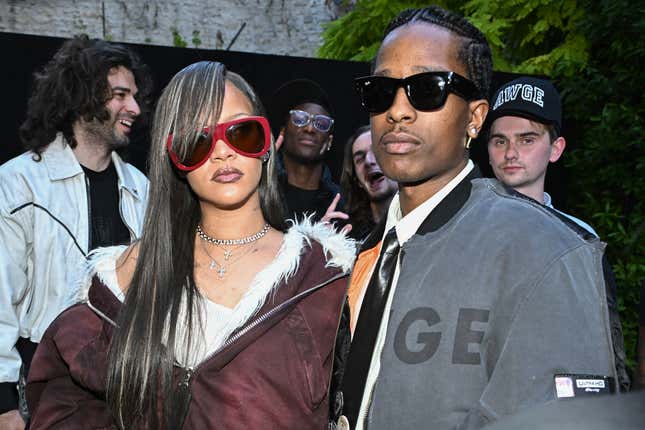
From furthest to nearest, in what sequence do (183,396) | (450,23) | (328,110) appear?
(328,110), (183,396), (450,23)

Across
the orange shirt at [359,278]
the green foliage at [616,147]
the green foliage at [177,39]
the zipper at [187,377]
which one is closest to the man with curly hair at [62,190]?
the zipper at [187,377]

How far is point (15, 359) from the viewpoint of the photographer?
3.49m

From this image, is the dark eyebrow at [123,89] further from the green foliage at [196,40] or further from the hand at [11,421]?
the green foliage at [196,40]

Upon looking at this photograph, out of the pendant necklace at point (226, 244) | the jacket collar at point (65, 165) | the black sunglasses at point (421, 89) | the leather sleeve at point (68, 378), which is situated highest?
the jacket collar at point (65, 165)

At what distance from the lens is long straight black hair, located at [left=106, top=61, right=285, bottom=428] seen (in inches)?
88.5

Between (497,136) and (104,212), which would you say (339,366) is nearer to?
(104,212)

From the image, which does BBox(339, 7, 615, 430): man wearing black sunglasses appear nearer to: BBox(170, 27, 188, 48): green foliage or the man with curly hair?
the man with curly hair

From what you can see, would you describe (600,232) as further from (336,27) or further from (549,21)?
(336,27)

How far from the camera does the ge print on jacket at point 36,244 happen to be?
3627 millimetres

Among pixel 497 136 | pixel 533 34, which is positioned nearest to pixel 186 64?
pixel 497 136

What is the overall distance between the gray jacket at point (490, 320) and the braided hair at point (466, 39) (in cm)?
35

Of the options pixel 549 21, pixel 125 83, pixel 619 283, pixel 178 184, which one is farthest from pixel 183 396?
pixel 549 21

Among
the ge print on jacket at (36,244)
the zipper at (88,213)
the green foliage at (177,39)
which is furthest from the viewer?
the green foliage at (177,39)

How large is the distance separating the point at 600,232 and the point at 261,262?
200 inches
